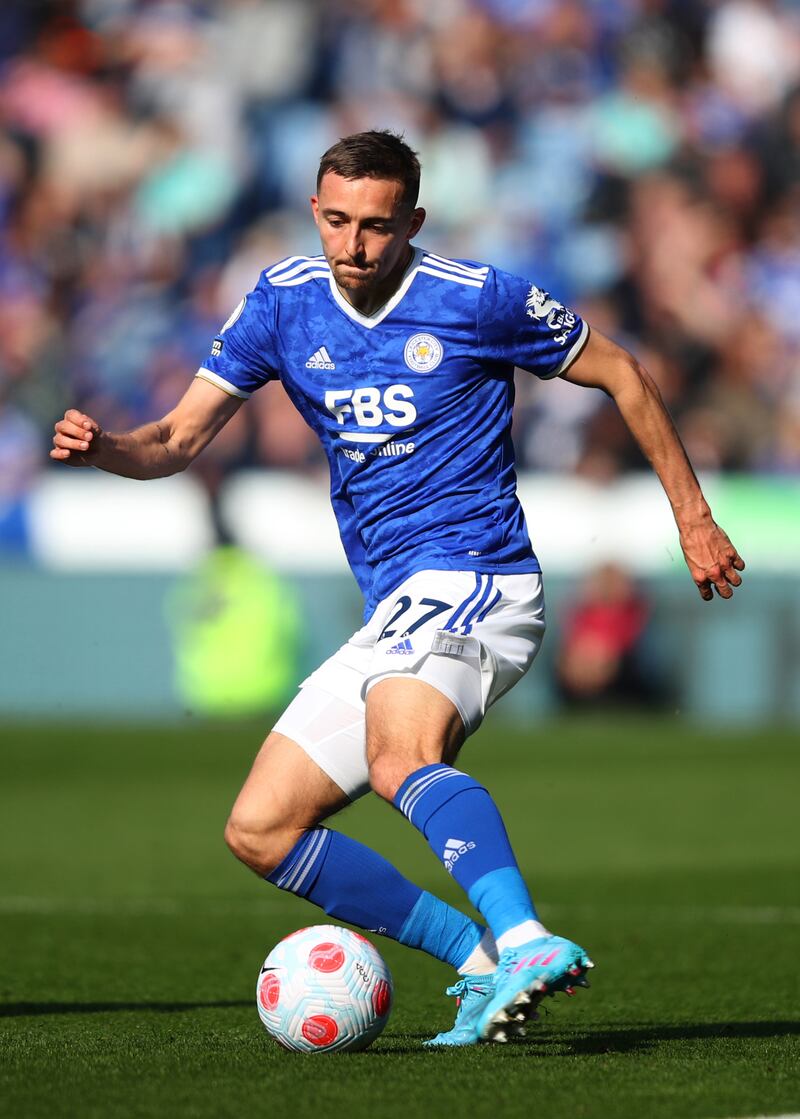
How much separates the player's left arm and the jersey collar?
485 millimetres

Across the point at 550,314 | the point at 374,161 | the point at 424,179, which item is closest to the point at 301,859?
the point at 550,314

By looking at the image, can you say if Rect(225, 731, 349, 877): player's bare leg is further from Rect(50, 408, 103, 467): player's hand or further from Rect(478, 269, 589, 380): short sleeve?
Rect(478, 269, 589, 380): short sleeve

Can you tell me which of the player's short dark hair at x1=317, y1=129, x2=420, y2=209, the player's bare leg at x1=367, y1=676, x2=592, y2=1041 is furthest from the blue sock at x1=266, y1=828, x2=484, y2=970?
the player's short dark hair at x1=317, y1=129, x2=420, y2=209

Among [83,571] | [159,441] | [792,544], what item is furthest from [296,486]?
[159,441]

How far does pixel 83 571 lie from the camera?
54.4ft

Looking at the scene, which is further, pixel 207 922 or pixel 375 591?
pixel 207 922

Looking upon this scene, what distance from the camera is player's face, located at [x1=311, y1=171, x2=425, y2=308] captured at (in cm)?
464

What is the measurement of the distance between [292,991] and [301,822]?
485 mm

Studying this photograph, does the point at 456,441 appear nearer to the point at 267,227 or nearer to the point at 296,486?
the point at 296,486

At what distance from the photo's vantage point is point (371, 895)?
4.89m

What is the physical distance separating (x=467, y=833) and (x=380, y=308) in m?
1.41

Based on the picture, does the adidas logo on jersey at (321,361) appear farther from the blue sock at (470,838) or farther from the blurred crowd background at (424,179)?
the blurred crowd background at (424,179)

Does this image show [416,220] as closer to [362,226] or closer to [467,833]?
[362,226]

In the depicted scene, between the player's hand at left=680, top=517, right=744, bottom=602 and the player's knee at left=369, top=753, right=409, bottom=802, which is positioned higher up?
the player's hand at left=680, top=517, right=744, bottom=602
